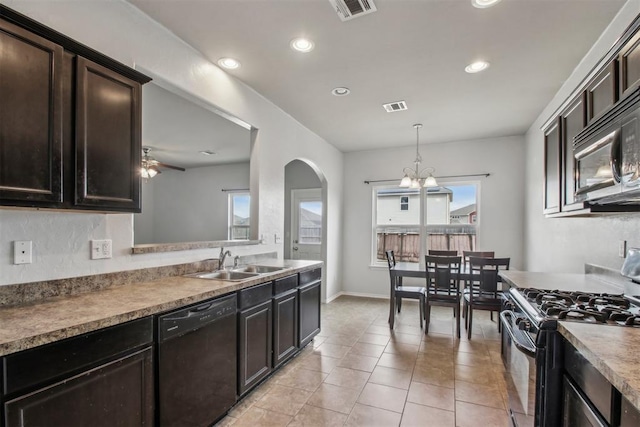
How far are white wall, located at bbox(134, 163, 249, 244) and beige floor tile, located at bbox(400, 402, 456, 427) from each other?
551cm

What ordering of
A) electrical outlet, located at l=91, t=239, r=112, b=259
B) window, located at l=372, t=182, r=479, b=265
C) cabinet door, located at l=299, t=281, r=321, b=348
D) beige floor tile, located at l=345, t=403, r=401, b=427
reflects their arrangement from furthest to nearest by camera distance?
window, located at l=372, t=182, r=479, b=265, cabinet door, located at l=299, t=281, r=321, b=348, beige floor tile, located at l=345, t=403, r=401, b=427, electrical outlet, located at l=91, t=239, r=112, b=259

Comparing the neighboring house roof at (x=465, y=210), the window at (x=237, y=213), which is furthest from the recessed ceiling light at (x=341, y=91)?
the window at (x=237, y=213)

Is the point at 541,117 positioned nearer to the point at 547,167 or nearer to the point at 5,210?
the point at 547,167

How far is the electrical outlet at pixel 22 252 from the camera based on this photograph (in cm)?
150

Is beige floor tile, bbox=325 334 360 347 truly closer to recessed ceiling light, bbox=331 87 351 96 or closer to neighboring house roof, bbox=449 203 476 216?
recessed ceiling light, bbox=331 87 351 96

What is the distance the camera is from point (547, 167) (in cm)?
264

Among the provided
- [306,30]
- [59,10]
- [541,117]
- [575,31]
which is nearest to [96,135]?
[59,10]

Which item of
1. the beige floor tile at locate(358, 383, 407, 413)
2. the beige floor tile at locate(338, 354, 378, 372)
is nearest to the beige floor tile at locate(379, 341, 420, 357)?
the beige floor tile at locate(338, 354, 378, 372)

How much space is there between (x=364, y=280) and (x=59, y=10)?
5223 mm

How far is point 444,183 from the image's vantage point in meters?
5.29

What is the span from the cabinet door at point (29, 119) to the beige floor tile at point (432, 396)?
263 cm

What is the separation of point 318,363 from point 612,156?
264cm

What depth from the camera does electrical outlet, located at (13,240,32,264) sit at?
150 cm

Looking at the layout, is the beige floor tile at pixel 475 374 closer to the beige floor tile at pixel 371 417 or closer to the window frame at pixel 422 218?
the beige floor tile at pixel 371 417
